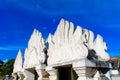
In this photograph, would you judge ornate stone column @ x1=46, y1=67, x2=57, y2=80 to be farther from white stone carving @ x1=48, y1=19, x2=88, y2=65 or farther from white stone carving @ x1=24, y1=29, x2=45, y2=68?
white stone carving @ x1=24, y1=29, x2=45, y2=68

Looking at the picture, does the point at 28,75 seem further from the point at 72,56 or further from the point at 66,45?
the point at 72,56

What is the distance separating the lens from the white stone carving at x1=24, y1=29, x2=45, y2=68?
984cm

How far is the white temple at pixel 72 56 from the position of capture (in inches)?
262

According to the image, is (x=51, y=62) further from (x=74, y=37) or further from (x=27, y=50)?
(x=27, y=50)

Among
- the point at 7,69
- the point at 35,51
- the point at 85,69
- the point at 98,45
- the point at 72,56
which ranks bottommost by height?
the point at 85,69

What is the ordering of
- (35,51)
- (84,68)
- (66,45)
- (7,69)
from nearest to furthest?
(84,68), (66,45), (35,51), (7,69)

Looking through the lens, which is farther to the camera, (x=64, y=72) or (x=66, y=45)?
(x=64, y=72)

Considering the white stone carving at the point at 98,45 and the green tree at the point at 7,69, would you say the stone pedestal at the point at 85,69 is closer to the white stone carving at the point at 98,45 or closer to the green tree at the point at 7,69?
the white stone carving at the point at 98,45

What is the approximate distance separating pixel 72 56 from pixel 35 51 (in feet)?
12.2

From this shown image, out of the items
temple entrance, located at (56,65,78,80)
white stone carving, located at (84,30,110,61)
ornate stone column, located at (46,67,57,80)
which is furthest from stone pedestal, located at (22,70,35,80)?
white stone carving, located at (84,30,110,61)

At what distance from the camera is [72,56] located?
7.28 m

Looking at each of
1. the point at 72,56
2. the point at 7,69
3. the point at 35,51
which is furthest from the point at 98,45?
the point at 7,69

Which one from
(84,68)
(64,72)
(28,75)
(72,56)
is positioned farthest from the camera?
(28,75)

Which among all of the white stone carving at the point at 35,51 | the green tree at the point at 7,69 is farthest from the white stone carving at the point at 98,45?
the green tree at the point at 7,69
